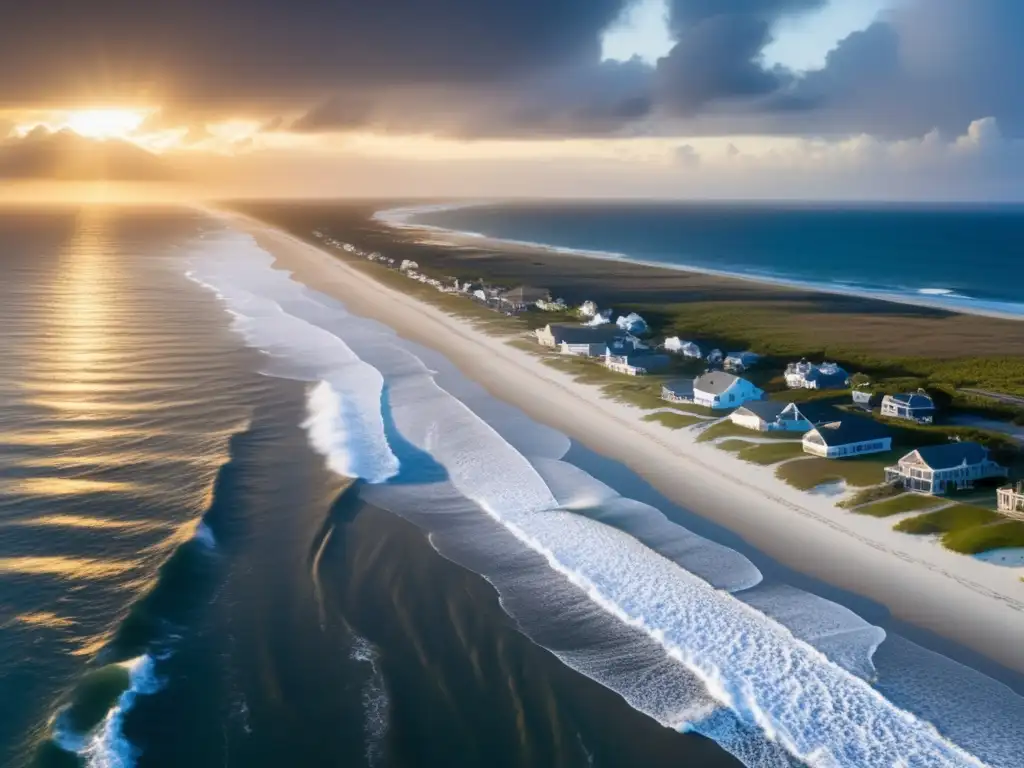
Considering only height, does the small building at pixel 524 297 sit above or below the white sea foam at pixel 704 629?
above

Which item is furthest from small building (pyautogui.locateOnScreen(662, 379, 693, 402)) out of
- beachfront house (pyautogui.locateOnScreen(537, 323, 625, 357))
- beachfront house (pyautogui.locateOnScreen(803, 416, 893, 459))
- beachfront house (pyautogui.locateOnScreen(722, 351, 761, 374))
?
beachfront house (pyautogui.locateOnScreen(537, 323, 625, 357))

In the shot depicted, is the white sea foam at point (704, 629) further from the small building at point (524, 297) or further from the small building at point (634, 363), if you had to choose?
the small building at point (524, 297)

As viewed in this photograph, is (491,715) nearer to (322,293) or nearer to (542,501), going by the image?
(542,501)

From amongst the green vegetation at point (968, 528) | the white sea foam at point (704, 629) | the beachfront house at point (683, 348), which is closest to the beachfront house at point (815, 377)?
the beachfront house at point (683, 348)

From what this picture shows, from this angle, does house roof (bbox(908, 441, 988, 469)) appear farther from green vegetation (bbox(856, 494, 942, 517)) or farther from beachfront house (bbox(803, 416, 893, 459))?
beachfront house (bbox(803, 416, 893, 459))

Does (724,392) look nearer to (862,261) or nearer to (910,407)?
(910,407)

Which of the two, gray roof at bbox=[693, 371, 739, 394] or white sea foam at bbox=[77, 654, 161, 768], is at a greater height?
gray roof at bbox=[693, 371, 739, 394]
